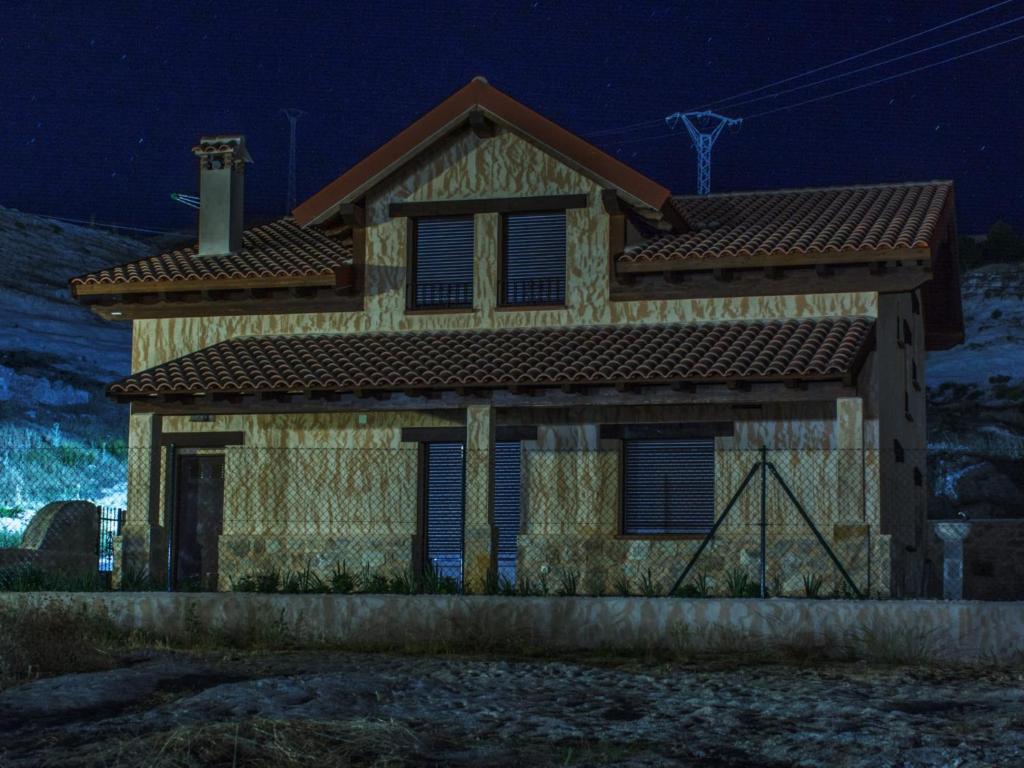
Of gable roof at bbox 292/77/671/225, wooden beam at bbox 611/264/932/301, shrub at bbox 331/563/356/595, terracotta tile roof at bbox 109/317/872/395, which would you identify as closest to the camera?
shrub at bbox 331/563/356/595

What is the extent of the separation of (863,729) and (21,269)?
76.2 meters

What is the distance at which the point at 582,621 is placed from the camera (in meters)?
16.6

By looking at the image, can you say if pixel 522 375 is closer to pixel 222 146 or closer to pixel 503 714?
pixel 222 146

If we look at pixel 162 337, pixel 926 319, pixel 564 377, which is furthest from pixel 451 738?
pixel 926 319

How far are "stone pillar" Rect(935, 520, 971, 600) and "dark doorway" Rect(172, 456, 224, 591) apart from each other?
41.2 ft

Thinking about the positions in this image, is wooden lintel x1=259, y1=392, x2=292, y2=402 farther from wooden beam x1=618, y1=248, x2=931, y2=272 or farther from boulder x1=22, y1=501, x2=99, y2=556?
wooden beam x1=618, y1=248, x2=931, y2=272

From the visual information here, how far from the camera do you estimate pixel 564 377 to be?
2064 centimetres

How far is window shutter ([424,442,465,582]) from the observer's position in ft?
74.8

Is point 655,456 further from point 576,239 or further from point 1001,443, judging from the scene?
point 1001,443

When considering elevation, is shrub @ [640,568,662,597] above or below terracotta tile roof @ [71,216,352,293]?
below

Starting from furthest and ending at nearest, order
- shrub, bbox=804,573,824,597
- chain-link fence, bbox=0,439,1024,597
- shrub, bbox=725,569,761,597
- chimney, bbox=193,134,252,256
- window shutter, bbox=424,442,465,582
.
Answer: chimney, bbox=193,134,252,256
window shutter, bbox=424,442,465,582
chain-link fence, bbox=0,439,1024,597
shrub, bbox=725,569,761,597
shrub, bbox=804,573,824,597

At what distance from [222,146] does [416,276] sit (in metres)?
4.49

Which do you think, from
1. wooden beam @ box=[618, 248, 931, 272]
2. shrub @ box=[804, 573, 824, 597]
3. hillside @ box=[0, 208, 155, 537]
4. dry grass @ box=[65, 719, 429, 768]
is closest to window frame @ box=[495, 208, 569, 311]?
wooden beam @ box=[618, 248, 931, 272]

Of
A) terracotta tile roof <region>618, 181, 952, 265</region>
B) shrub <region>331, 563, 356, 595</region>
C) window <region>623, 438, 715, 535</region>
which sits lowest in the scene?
shrub <region>331, 563, 356, 595</region>
